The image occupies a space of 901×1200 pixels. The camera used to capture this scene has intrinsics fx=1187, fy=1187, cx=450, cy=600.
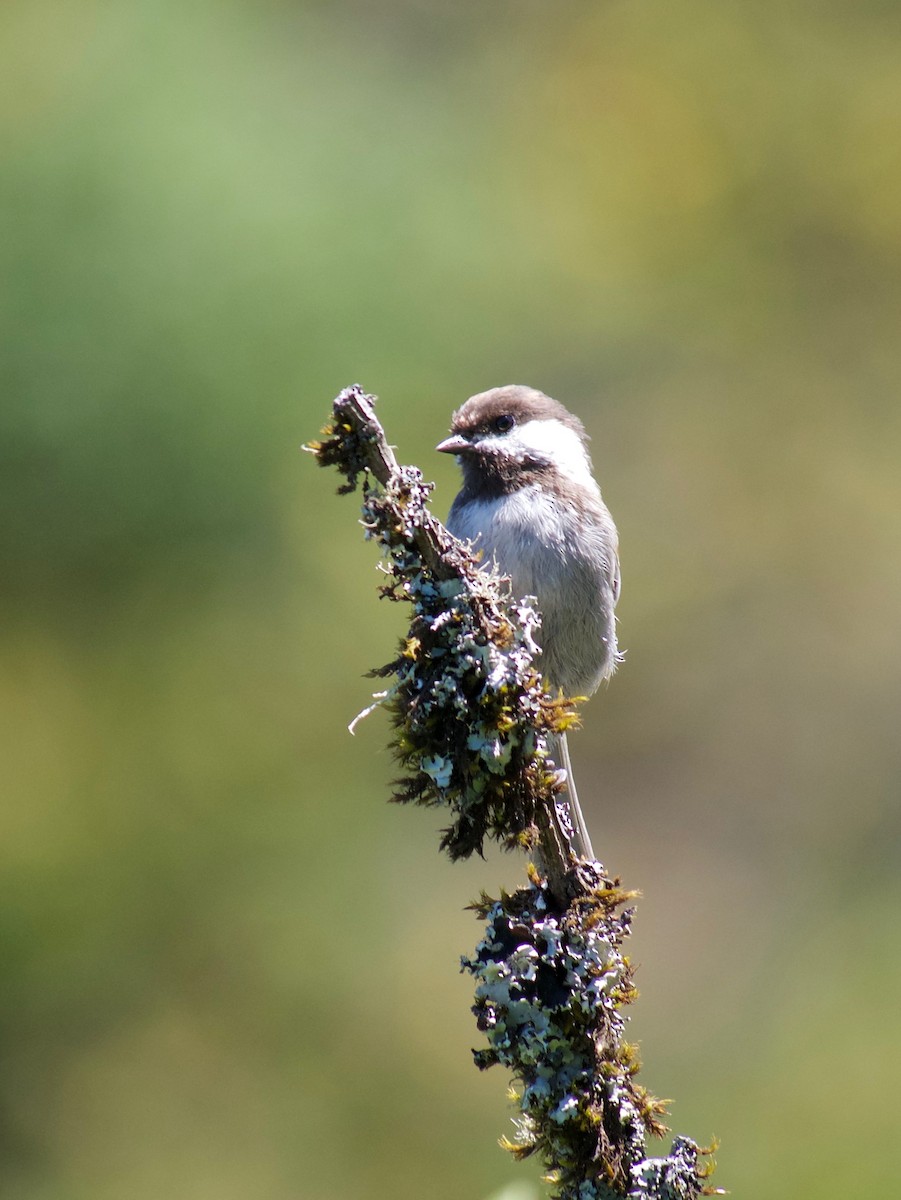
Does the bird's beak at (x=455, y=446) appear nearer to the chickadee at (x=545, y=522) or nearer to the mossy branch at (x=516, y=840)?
the chickadee at (x=545, y=522)

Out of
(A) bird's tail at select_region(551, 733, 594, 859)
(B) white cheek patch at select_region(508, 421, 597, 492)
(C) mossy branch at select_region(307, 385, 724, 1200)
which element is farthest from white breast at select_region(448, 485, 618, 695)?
(C) mossy branch at select_region(307, 385, 724, 1200)

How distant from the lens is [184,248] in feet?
20.2

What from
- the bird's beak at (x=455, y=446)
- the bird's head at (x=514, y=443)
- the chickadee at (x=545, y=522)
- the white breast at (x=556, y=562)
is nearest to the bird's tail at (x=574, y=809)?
the chickadee at (x=545, y=522)

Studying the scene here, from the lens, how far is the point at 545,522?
3615 millimetres

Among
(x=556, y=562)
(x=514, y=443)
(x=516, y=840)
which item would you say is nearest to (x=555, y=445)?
(x=514, y=443)

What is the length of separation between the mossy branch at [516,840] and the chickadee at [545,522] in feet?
4.59

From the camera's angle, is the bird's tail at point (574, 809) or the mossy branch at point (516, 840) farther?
the bird's tail at point (574, 809)

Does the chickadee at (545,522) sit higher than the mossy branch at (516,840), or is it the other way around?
the chickadee at (545,522)

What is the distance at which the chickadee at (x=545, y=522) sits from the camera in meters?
3.58

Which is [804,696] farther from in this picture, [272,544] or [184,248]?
[184,248]

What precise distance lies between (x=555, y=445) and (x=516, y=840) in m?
2.13

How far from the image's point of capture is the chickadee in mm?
3582

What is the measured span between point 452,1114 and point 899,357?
6.34 m

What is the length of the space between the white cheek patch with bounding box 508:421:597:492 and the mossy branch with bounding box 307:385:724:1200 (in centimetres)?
183
